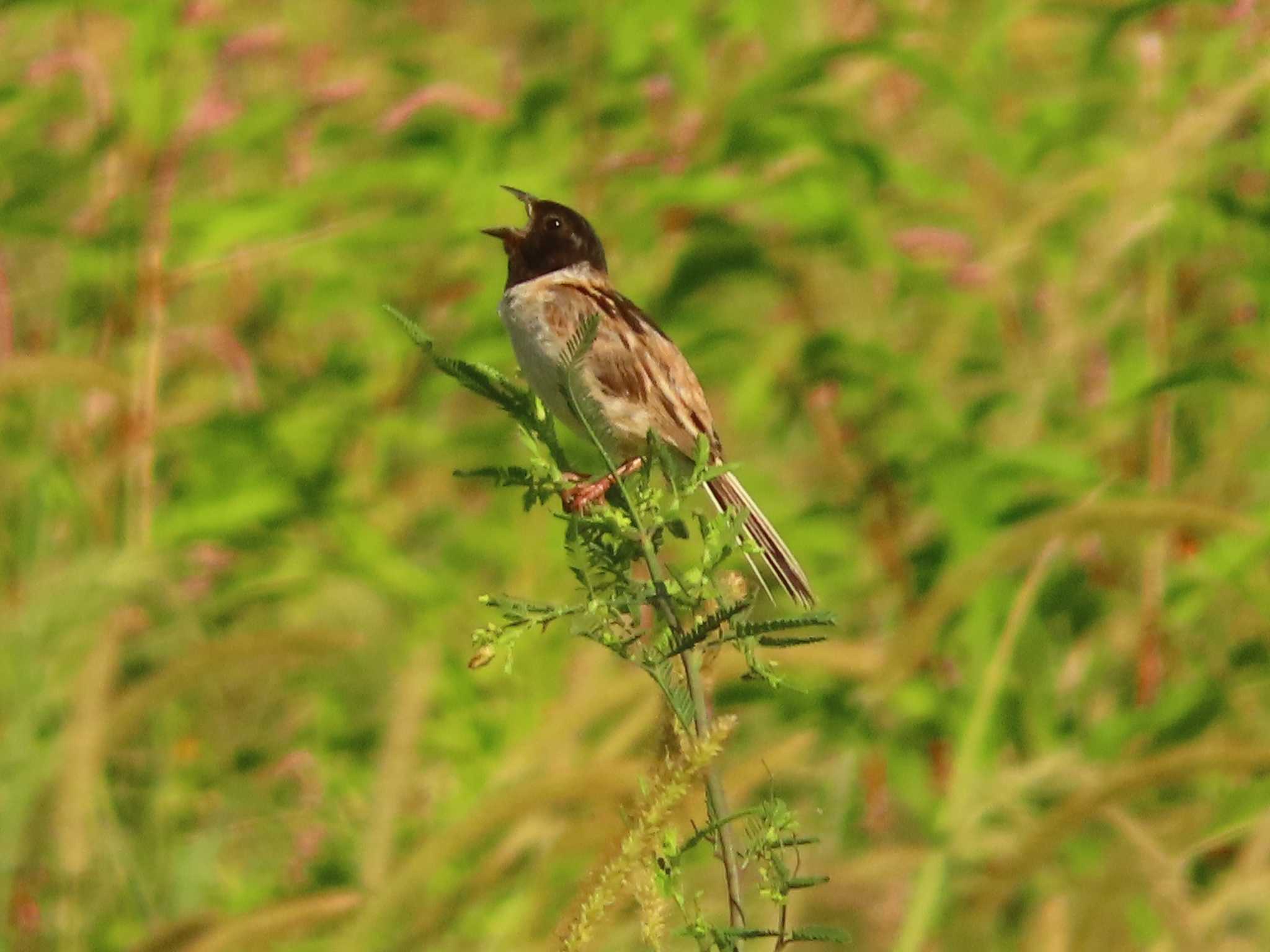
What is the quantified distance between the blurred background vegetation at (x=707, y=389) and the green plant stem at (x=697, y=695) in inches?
100

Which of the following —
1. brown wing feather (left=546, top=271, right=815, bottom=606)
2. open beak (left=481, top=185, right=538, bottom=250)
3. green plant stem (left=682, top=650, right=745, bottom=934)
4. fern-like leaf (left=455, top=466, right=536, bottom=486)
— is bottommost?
green plant stem (left=682, top=650, right=745, bottom=934)

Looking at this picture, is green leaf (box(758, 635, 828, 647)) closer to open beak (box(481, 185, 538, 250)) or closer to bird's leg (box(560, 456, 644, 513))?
bird's leg (box(560, 456, 644, 513))

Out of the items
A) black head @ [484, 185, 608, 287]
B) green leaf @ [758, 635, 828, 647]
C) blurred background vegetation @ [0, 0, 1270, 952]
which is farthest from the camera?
blurred background vegetation @ [0, 0, 1270, 952]

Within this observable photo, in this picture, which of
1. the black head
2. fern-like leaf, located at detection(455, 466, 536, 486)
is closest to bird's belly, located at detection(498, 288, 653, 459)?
the black head

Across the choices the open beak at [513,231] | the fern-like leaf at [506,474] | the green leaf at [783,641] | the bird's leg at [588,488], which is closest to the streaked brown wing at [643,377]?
the open beak at [513,231]

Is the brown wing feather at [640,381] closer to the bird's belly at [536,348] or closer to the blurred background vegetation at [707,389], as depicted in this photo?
the bird's belly at [536,348]

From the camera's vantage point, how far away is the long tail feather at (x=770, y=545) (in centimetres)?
339

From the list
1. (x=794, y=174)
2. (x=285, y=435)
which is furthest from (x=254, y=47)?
(x=794, y=174)

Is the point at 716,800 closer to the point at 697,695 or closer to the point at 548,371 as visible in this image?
the point at 697,695

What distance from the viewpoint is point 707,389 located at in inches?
253

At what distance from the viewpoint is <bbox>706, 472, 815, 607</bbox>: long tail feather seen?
339cm

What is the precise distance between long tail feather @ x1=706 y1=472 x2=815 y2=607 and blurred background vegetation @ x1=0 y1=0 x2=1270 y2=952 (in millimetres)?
890

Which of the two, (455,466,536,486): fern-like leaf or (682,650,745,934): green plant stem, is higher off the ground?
(455,466,536,486): fern-like leaf

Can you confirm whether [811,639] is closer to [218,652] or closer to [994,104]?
[218,652]
